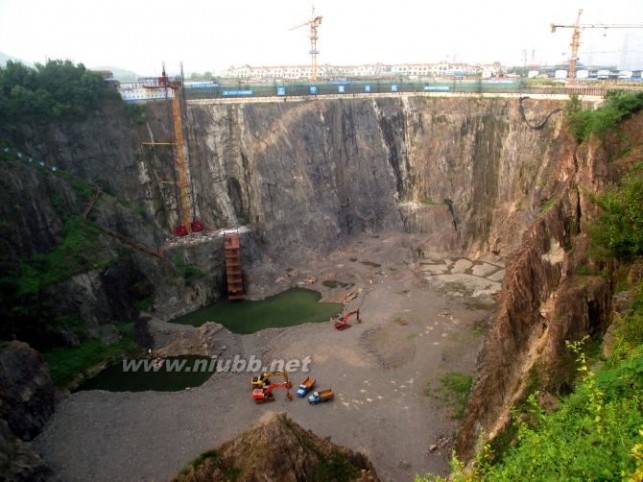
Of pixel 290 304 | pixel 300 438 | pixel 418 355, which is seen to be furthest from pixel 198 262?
pixel 300 438

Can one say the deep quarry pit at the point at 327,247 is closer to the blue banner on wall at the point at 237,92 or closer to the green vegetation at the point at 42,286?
the green vegetation at the point at 42,286

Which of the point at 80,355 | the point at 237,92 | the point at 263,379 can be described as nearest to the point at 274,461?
the point at 263,379

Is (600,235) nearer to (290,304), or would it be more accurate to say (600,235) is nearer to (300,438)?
(300,438)

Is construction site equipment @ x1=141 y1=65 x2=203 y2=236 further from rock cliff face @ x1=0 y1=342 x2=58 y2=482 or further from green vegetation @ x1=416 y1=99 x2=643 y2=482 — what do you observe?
green vegetation @ x1=416 y1=99 x2=643 y2=482

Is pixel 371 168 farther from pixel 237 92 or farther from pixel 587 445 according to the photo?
pixel 587 445

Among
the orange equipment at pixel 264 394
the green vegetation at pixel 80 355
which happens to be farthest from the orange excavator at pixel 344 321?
the green vegetation at pixel 80 355

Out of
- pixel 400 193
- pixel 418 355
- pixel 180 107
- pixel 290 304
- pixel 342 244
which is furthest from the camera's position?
pixel 400 193

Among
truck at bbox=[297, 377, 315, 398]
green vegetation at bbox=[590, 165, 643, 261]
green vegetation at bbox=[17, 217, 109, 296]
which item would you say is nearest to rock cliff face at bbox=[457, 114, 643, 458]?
green vegetation at bbox=[590, 165, 643, 261]

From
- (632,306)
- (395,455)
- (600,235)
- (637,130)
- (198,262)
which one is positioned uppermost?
(637,130)
